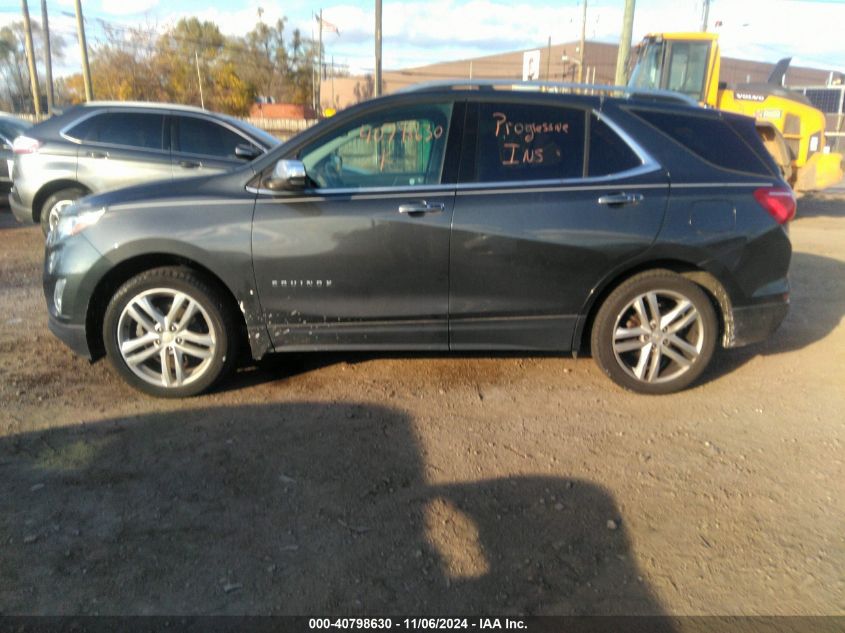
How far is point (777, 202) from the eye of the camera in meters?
4.33

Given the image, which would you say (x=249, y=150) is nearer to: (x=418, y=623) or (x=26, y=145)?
(x=26, y=145)

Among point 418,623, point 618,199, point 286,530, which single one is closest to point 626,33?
point 618,199

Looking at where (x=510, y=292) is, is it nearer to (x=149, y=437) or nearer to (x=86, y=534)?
(x=149, y=437)

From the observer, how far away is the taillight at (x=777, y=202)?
4.30 meters

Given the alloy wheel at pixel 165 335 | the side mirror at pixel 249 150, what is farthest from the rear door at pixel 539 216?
the side mirror at pixel 249 150

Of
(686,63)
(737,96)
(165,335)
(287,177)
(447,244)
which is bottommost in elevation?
(165,335)

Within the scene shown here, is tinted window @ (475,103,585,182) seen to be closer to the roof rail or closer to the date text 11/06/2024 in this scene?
the roof rail

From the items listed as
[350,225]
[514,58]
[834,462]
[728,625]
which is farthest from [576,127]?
[514,58]

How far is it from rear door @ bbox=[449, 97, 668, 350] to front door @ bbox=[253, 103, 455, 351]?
165 mm

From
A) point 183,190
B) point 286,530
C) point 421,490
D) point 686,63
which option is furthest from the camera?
point 686,63

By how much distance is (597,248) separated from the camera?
418 cm

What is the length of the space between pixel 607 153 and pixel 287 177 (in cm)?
197

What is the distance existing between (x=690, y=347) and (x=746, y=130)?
149cm

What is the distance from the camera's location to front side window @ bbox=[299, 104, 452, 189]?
424 cm
